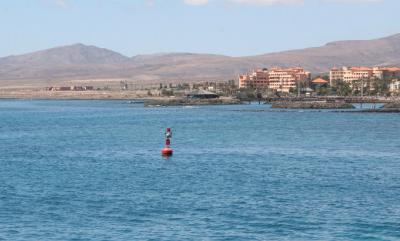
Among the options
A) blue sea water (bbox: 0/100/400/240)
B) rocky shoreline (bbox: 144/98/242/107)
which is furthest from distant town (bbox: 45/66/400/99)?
blue sea water (bbox: 0/100/400/240)

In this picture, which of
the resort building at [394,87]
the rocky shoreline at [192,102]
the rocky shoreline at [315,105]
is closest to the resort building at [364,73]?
the resort building at [394,87]

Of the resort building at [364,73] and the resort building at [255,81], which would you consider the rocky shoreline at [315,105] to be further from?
the resort building at [364,73]

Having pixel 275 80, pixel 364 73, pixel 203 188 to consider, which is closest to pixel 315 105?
pixel 275 80

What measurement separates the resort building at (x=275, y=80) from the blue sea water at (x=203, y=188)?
124271 millimetres

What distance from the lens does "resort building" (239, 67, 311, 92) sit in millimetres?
183625

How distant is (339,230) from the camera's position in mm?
24406

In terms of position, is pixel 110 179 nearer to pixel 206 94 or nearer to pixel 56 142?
pixel 56 142

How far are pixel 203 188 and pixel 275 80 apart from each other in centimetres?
15630

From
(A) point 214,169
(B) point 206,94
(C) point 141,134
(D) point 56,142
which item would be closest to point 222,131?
(C) point 141,134

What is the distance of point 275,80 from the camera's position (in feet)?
615

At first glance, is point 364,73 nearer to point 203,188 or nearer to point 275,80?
point 275,80

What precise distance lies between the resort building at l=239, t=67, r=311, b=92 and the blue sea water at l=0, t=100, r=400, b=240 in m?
124

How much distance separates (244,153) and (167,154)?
13.6ft

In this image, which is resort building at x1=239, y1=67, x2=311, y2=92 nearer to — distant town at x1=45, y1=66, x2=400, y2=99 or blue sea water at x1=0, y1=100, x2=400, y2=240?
distant town at x1=45, y1=66, x2=400, y2=99
